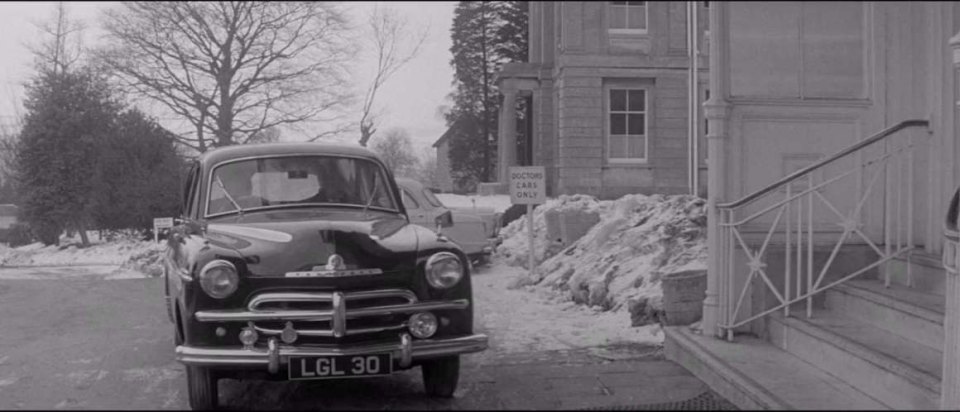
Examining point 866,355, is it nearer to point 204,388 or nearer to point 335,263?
point 335,263

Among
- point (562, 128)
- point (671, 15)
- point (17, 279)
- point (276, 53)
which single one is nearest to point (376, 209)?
point (276, 53)

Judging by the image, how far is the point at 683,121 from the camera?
18188 mm

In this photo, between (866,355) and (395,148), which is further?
(395,148)

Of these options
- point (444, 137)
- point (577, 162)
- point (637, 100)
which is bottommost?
point (577, 162)

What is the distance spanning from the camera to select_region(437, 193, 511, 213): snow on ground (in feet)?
42.8

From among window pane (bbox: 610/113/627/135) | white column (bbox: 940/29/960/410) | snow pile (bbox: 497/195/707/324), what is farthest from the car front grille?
window pane (bbox: 610/113/627/135)

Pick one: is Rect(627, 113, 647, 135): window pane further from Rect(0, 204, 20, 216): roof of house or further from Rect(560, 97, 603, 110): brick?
Rect(0, 204, 20, 216): roof of house

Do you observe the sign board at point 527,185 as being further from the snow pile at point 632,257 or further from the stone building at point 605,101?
the stone building at point 605,101

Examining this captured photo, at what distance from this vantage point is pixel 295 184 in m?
6.07

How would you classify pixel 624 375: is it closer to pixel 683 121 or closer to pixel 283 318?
pixel 283 318

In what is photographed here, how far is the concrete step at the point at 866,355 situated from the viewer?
4414 mm

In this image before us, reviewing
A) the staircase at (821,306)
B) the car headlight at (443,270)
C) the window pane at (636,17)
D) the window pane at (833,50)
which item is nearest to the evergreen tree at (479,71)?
the window pane at (636,17)

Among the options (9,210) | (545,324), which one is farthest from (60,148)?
(545,324)

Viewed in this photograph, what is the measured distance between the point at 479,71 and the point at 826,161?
590 centimetres
